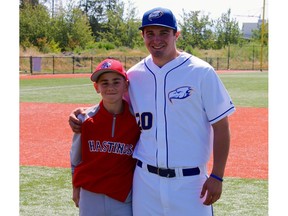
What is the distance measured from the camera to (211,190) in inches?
128

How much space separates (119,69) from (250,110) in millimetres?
11944

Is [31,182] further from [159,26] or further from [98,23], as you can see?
[98,23]

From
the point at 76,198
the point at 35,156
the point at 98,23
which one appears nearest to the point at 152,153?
the point at 76,198

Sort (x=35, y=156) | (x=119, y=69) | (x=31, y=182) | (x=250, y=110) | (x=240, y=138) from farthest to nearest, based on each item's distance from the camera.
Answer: (x=250, y=110) → (x=240, y=138) → (x=35, y=156) → (x=31, y=182) → (x=119, y=69)

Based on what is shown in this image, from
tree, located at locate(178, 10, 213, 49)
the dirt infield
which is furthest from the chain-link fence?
the dirt infield

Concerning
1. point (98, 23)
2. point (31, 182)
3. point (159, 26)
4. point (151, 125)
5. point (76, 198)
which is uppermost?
point (98, 23)

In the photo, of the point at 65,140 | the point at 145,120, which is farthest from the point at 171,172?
the point at 65,140

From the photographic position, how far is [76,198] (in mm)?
3676

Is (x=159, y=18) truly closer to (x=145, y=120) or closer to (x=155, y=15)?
(x=155, y=15)

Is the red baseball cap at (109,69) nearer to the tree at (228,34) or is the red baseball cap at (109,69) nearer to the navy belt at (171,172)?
the navy belt at (171,172)

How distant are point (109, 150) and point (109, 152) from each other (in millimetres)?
13

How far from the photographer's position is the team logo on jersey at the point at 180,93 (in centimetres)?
324

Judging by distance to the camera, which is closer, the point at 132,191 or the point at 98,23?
the point at 132,191

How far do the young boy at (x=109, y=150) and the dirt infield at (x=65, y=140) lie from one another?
3.87 metres
